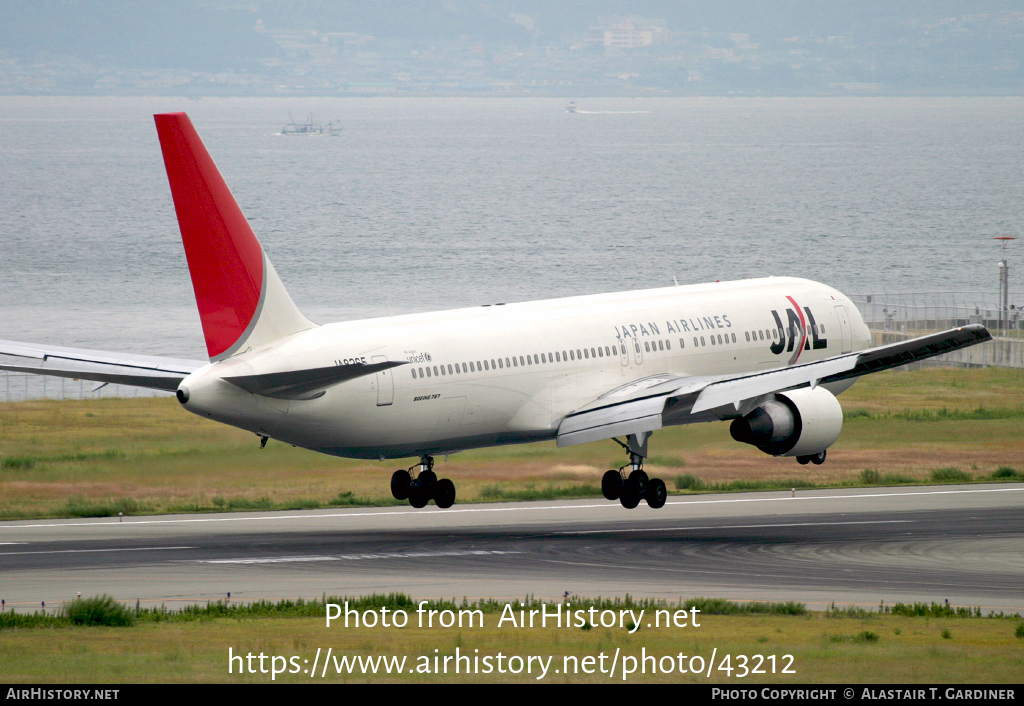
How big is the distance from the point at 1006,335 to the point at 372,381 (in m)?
71.3

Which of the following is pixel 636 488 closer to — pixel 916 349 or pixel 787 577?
pixel 787 577

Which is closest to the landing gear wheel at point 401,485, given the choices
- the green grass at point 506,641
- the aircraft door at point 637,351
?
the aircraft door at point 637,351

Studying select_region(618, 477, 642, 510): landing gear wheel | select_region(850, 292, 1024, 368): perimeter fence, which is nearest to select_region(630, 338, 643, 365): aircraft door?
select_region(618, 477, 642, 510): landing gear wheel

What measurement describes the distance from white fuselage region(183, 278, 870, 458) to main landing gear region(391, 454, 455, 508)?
1764 mm

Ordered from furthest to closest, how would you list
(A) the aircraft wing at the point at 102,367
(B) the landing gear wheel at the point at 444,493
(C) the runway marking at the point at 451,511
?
(C) the runway marking at the point at 451,511 → (B) the landing gear wheel at the point at 444,493 → (A) the aircraft wing at the point at 102,367

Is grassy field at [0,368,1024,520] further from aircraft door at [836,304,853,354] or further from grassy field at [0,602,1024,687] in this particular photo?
grassy field at [0,602,1024,687]

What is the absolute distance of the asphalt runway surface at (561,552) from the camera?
1469 inches

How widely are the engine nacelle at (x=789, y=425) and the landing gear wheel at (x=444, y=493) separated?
9.16m

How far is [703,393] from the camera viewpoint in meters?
45.1

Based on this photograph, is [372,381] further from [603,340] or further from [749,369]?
[749,369]

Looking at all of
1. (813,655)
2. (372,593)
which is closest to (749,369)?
(372,593)

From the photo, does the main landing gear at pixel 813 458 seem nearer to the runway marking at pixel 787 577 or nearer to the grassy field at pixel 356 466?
the runway marking at pixel 787 577

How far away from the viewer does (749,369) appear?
5278 cm
